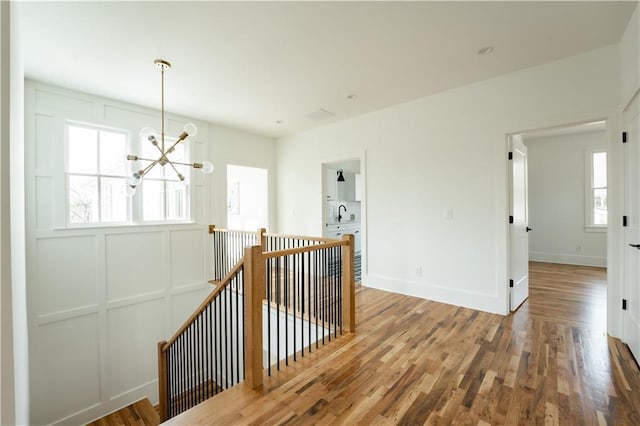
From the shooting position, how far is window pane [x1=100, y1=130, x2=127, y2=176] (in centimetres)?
398

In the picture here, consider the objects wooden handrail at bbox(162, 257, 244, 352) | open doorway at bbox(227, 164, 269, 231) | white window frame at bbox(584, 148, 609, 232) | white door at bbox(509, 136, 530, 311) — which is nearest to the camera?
wooden handrail at bbox(162, 257, 244, 352)

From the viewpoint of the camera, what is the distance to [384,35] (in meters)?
2.43

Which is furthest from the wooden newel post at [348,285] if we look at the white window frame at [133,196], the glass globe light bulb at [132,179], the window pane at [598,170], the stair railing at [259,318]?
the window pane at [598,170]

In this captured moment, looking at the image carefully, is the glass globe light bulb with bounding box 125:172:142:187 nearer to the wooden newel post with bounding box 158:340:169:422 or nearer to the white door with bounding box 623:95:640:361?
the wooden newel post with bounding box 158:340:169:422

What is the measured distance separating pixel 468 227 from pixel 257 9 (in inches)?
127

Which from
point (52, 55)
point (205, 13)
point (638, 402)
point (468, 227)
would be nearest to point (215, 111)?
point (52, 55)

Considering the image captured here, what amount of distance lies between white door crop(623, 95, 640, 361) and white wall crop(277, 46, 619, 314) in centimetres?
35

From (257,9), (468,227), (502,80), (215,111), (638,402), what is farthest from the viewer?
(215,111)

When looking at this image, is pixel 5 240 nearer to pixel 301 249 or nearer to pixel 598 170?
pixel 301 249

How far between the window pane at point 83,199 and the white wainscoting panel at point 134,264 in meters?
0.40

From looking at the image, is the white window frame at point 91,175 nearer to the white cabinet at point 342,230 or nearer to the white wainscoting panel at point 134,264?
the white wainscoting panel at point 134,264

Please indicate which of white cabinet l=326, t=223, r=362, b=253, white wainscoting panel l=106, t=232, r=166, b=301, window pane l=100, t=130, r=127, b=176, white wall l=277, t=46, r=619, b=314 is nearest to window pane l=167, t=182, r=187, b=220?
white wainscoting panel l=106, t=232, r=166, b=301

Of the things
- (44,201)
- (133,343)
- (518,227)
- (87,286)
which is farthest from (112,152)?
(518,227)

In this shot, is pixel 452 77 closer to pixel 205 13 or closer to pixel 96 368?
pixel 205 13
